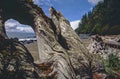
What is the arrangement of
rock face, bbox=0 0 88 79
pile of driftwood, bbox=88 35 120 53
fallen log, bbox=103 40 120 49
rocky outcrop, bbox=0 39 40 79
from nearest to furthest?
rocky outcrop, bbox=0 39 40 79 < rock face, bbox=0 0 88 79 < fallen log, bbox=103 40 120 49 < pile of driftwood, bbox=88 35 120 53

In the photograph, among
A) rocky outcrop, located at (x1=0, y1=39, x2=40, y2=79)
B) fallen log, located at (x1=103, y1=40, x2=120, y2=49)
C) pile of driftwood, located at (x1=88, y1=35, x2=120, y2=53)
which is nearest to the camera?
rocky outcrop, located at (x1=0, y1=39, x2=40, y2=79)

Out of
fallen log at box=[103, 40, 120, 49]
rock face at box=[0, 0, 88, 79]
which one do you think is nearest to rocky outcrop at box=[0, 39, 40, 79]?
rock face at box=[0, 0, 88, 79]

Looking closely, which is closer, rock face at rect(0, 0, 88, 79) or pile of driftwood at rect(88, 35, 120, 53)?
rock face at rect(0, 0, 88, 79)

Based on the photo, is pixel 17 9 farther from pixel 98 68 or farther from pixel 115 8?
pixel 115 8

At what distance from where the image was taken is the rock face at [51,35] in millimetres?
17953

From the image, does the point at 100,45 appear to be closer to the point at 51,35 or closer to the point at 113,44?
the point at 113,44

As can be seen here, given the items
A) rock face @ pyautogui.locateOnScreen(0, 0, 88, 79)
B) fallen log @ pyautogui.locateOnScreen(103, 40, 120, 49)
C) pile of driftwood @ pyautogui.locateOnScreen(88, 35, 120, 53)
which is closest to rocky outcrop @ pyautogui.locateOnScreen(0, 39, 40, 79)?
rock face @ pyautogui.locateOnScreen(0, 0, 88, 79)

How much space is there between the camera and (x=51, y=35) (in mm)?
20266

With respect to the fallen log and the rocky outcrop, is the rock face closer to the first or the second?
the rocky outcrop

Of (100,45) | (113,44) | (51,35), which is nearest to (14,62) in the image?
(51,35)

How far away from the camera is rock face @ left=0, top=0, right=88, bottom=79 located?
58.9 feet

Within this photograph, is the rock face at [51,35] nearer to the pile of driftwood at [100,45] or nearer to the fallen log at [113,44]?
the pile of driftwood at [100,45]

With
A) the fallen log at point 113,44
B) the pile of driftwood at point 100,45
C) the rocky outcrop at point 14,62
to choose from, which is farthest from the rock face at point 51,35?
the fallen log at point 113,44

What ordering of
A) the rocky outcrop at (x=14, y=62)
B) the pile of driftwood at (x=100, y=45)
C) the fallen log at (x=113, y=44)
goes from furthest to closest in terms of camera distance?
the pile of driftwood at (x=100, y=45) → the fallen log at (x=113, y=44) → the rocky outcrop at (x=14, y=62)
